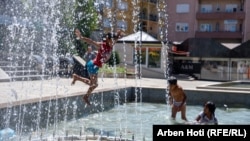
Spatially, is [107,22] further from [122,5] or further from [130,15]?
[130,15]

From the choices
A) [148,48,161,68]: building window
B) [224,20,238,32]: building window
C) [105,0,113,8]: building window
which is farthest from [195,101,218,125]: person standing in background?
[224,20,238,32]: building window

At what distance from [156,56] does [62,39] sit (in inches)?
426

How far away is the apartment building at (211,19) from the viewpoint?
53656 mm

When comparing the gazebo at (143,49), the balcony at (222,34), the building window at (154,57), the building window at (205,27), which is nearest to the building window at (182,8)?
the building window at (205,27)

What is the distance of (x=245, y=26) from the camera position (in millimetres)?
53312

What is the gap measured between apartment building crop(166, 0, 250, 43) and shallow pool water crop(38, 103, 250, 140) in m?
39.7

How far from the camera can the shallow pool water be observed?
9.72 metres

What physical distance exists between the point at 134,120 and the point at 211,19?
148 feet

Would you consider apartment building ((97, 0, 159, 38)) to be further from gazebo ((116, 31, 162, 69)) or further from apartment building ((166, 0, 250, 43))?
gazebo ((116, 31, 162, 69))

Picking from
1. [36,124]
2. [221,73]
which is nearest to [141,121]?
[36,124]

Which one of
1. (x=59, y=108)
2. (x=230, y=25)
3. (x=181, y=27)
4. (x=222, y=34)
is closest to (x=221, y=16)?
(x=230, y=25)

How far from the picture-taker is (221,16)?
54.6 m

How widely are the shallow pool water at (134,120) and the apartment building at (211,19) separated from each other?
1562 inches

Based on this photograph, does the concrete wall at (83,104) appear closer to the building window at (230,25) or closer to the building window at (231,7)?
the building window at (230,25)
